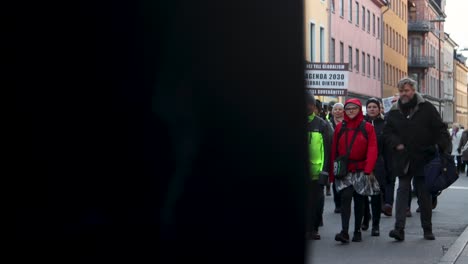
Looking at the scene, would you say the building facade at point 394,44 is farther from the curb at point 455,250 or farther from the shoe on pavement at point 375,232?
the curb at point 455,250

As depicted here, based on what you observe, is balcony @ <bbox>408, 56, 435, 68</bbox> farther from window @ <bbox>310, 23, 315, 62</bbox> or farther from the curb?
the curb

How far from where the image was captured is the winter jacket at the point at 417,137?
1056 cm

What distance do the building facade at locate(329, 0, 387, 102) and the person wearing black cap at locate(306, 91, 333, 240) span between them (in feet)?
119

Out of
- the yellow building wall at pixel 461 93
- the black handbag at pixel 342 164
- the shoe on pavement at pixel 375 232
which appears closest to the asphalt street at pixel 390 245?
the shoe on pavement at pixel 375 232

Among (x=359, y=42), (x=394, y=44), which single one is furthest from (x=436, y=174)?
(x=394, y=44)

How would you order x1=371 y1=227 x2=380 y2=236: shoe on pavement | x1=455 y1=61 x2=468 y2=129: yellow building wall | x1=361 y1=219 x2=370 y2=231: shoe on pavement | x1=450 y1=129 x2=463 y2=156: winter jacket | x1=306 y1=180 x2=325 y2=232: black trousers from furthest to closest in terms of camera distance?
x1=455 y1=61 x2=468 y2=129: yellow building wall
x1=450 y1=129 x2=463 y2=156: winter jacket
x1=361 y1=219 x2=370 y2=231: shoe on pavement
x1=371 y1=227 x2=380 y2=236: shoe on pavement
x1=306 y1=180 x2=325 y2=232: black trousers

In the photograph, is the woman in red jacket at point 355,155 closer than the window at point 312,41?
Yes

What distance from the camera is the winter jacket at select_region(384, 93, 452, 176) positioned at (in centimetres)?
1056

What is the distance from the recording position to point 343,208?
10891mm

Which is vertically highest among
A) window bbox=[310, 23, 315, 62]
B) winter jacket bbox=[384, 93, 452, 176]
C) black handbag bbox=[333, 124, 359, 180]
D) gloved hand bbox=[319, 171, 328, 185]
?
window bbox=[310, 23, 315, 62]

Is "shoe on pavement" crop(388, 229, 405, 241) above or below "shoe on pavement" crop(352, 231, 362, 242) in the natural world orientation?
above

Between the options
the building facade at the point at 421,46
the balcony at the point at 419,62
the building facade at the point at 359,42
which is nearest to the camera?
the building facade at the point at 359,42

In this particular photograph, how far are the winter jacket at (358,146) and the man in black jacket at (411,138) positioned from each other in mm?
189

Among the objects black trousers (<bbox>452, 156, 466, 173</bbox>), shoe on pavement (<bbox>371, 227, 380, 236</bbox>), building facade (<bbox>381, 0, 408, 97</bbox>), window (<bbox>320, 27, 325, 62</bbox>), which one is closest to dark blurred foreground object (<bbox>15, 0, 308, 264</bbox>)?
shoe on pavement (<bbox>371, 227, 380, 236</bbox>)
